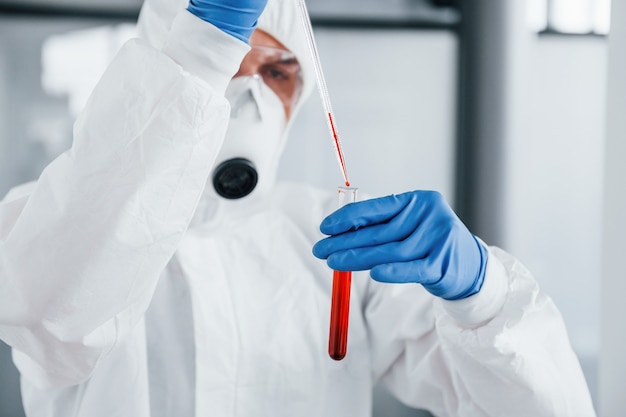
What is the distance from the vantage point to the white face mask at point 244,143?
3.35 ft

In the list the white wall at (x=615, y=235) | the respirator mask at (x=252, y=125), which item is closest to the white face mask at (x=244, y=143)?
the respirator mask at (x=252, y=125)

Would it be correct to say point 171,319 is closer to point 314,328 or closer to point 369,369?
point 314,328

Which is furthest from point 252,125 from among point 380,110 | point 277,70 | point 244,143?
point 380,110

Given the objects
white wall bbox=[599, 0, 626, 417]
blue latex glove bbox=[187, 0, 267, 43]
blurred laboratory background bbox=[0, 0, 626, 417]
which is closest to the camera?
blue latex glove bbox=[187, 0, 267, 43]

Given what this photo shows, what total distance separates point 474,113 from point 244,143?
1082mm

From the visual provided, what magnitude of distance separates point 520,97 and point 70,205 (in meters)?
1.44

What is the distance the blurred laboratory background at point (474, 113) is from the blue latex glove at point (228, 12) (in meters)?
1.06

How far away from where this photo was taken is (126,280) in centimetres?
74

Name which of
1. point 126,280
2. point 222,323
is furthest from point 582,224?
point 126,280

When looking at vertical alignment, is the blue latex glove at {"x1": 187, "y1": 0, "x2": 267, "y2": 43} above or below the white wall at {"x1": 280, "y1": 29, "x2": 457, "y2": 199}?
above

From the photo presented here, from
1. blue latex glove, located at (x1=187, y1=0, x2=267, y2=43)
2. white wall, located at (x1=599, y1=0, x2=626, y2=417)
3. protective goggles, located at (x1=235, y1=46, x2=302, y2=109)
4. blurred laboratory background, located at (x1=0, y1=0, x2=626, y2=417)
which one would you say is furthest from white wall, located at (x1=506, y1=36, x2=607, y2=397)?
blue latex glove, located at (x1=187, y1=0, x2=267, y2=43)

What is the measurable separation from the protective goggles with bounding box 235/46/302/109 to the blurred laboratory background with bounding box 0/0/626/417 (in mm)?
634

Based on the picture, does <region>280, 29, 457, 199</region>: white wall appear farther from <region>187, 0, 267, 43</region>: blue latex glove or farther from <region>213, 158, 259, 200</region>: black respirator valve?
<region>187, 0, 267, 43</region>: blue latex glove

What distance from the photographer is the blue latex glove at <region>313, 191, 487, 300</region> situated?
787 mm
